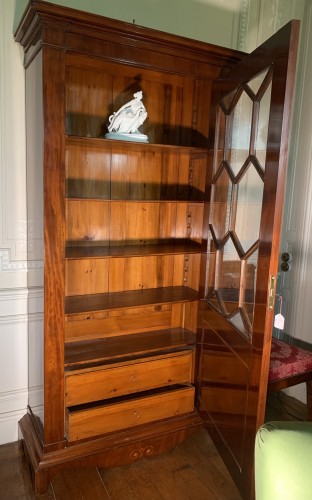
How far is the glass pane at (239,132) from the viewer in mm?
1307

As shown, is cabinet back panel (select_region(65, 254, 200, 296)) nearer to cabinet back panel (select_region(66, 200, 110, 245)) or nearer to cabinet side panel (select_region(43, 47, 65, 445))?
cabinet back panel (select_region(66, 200, 110, 245))

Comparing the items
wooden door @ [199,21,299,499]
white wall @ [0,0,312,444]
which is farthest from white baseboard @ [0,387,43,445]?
wooden door @ [199,21,299,499]

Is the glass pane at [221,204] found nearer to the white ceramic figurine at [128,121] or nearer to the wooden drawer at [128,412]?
the white ceramic figurine at [128,121]

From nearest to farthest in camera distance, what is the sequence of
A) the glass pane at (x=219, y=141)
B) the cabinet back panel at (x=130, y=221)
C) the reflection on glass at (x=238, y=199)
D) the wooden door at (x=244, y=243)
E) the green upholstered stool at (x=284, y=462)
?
the green upholstered stool at (x=284, y=462) < the wooden door at (x=244, y=243) < the reflection on glass at (x=238, y=199) < the glass pane at (x=219, y=141) < the cabinet back panel at (x=130, y=221)

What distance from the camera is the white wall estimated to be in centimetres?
146

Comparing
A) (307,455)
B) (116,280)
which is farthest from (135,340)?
(307,455)

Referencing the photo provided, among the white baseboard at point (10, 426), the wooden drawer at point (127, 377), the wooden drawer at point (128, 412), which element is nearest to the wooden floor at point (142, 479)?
the white baseboard at point (10, 426)

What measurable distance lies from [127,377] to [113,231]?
581 mm

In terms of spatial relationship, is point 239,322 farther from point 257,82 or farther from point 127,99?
point 127,99

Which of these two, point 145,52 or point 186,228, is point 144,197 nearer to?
point 186,228

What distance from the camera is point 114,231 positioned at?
1669 mm

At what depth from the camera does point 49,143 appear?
4.12 feet

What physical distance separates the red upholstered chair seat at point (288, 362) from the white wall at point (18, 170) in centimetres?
91

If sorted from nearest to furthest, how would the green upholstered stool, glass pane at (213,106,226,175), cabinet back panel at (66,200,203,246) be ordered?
1. the green upholstered stool
2. glass pane at (213,106,226,175)
3. cabinet back panel at (66,200,203,246)
